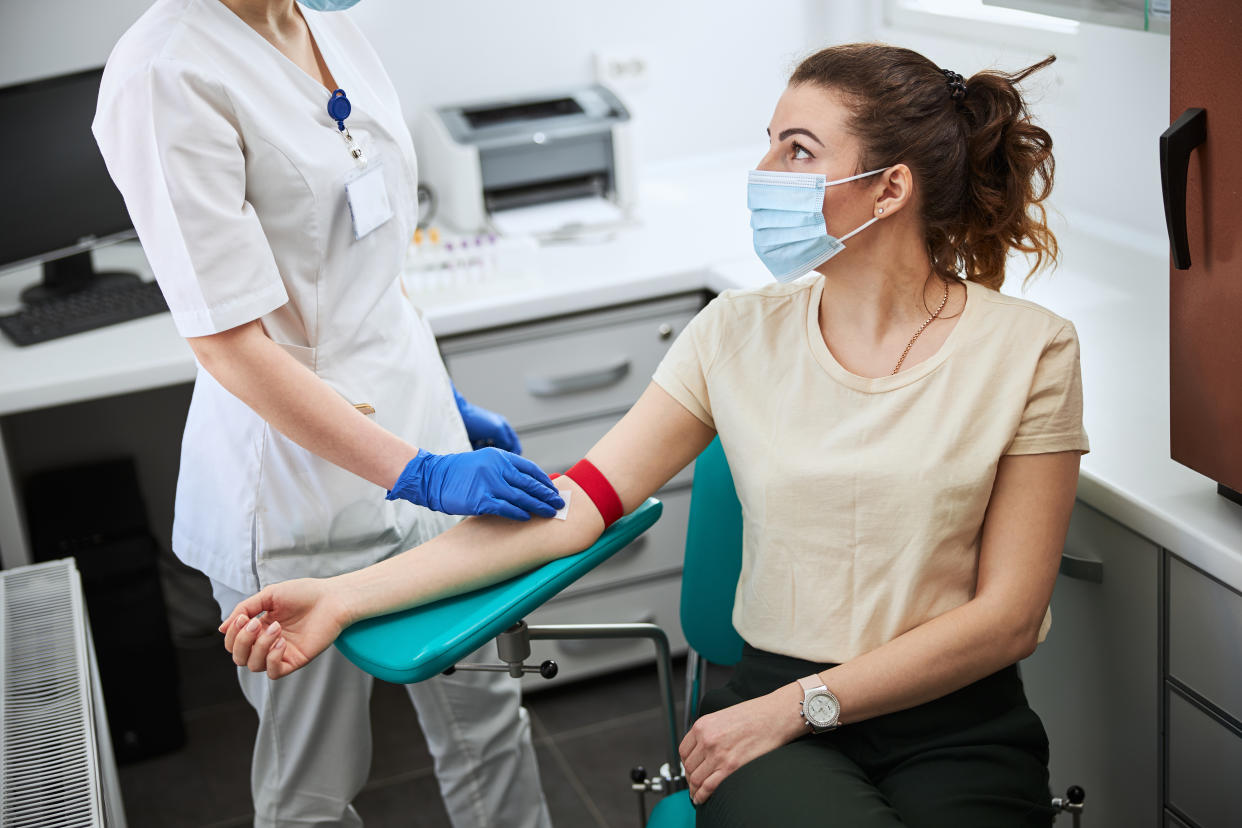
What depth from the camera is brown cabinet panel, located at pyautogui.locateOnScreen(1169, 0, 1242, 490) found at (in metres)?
1.12

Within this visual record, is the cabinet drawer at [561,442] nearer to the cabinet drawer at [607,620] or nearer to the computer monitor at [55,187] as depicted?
the cabinet drawer at [607,620]

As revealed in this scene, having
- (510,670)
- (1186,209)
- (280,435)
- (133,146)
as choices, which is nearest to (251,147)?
(133,146)

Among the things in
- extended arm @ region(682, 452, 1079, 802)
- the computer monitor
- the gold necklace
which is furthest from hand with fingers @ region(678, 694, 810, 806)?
the computer monitor

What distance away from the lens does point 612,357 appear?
217 cm

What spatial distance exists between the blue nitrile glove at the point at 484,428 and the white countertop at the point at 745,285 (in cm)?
30

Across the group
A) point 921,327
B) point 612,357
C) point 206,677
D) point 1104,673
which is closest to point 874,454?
point 921,327

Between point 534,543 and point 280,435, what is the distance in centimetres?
35

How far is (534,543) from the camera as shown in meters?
1.32

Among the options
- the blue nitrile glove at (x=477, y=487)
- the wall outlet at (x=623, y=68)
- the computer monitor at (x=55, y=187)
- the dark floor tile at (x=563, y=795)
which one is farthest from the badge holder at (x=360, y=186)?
the wall outlet at (x=623, y=68)

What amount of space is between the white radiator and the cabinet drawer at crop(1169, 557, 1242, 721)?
120 cm

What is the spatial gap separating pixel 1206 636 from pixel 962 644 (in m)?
0.28

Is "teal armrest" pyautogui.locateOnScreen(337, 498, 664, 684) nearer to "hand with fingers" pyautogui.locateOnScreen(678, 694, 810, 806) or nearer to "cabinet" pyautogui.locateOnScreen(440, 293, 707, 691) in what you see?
"hand with fingers" pyautogui.locateOnScreen(678, 694, 810, 806)

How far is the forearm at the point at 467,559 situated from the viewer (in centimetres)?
124

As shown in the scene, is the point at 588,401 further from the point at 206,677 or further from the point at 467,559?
the point at 206,677
